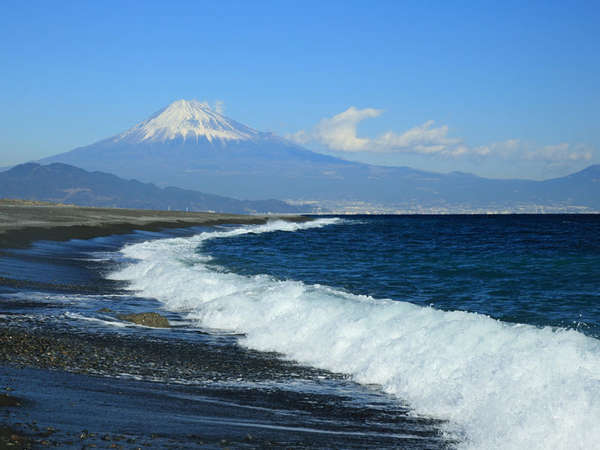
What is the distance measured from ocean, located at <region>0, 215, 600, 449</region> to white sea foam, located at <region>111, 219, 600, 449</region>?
0.09ft

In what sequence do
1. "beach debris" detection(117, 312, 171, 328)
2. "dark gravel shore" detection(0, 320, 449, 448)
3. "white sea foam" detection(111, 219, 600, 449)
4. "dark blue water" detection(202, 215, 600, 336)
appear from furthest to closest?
"dark blue water" detection(202, 215, 600, 336), "beach debris" detection(117, 312, 171, 328), "white sea foam" detection(111, 219, 600, 449), "dark gravel shore" detection(0, 320, 449, 448)

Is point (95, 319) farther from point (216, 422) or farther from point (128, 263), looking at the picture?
point (128, 263)

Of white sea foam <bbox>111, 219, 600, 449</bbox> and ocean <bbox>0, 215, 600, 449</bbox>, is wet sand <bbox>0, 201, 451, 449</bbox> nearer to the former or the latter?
ocean <bbox>0, 215, 600, 449</bbox>

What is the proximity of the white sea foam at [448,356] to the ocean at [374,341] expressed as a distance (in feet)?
0.09

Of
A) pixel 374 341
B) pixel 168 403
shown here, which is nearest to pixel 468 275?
pixel 374 341

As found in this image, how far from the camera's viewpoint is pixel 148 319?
15.7 m

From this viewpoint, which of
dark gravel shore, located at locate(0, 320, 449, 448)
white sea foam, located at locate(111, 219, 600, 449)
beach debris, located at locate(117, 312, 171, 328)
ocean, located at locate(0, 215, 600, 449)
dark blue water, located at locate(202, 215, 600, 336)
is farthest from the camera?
dark blue water, located at locate(202, 215, 600, 336)

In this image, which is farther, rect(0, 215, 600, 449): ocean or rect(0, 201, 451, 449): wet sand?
rect(0, 215, 600, 449): ocean

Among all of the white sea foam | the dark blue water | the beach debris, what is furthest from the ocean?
the beach debris

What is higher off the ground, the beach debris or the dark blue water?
the dark blue water

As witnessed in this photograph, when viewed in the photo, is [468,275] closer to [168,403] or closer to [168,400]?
[168,400]

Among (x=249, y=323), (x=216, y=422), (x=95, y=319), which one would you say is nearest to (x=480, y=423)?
(x=216, y=422)

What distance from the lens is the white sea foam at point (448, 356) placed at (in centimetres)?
841

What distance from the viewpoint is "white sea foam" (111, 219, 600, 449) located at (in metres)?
8.41
